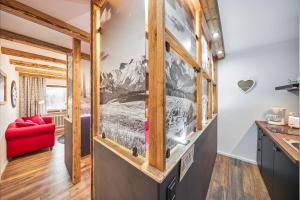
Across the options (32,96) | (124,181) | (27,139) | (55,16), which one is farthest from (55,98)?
(124,181)

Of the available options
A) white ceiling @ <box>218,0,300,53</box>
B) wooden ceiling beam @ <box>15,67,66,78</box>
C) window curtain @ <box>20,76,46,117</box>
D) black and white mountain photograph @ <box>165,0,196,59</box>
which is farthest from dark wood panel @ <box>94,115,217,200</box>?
window curtain @ <box>20,76,46,117</box>

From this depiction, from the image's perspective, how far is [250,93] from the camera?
289cm

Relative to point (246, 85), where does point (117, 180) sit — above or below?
below

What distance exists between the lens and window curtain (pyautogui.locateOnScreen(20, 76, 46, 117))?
5.15 metres

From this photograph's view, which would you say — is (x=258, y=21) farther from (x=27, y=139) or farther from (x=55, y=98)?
(x=55, y=98)

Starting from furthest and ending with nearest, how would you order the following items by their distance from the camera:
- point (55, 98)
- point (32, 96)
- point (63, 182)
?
point (55, 98) < point (32, 96) < point (63, 182)

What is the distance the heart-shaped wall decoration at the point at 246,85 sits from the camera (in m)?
2.85

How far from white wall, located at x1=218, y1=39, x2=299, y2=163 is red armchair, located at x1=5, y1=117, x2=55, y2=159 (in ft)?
14.4

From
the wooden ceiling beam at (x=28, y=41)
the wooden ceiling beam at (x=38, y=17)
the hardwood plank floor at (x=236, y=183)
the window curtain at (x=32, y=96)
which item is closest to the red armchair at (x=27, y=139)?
the wooden ceiling beam at (x=28, y=41)

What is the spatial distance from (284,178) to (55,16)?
3.25 metres

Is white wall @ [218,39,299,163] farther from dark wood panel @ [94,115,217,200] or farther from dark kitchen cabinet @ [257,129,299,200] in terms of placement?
dark wood panel @ [94,115,217,200]

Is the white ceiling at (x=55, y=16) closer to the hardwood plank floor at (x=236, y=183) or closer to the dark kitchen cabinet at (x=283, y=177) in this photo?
the dark kitchen cabinet at (x=283, y=177)

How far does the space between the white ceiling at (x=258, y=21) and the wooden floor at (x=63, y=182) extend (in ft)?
8.28

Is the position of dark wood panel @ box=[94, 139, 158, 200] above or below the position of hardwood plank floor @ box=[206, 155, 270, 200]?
above
